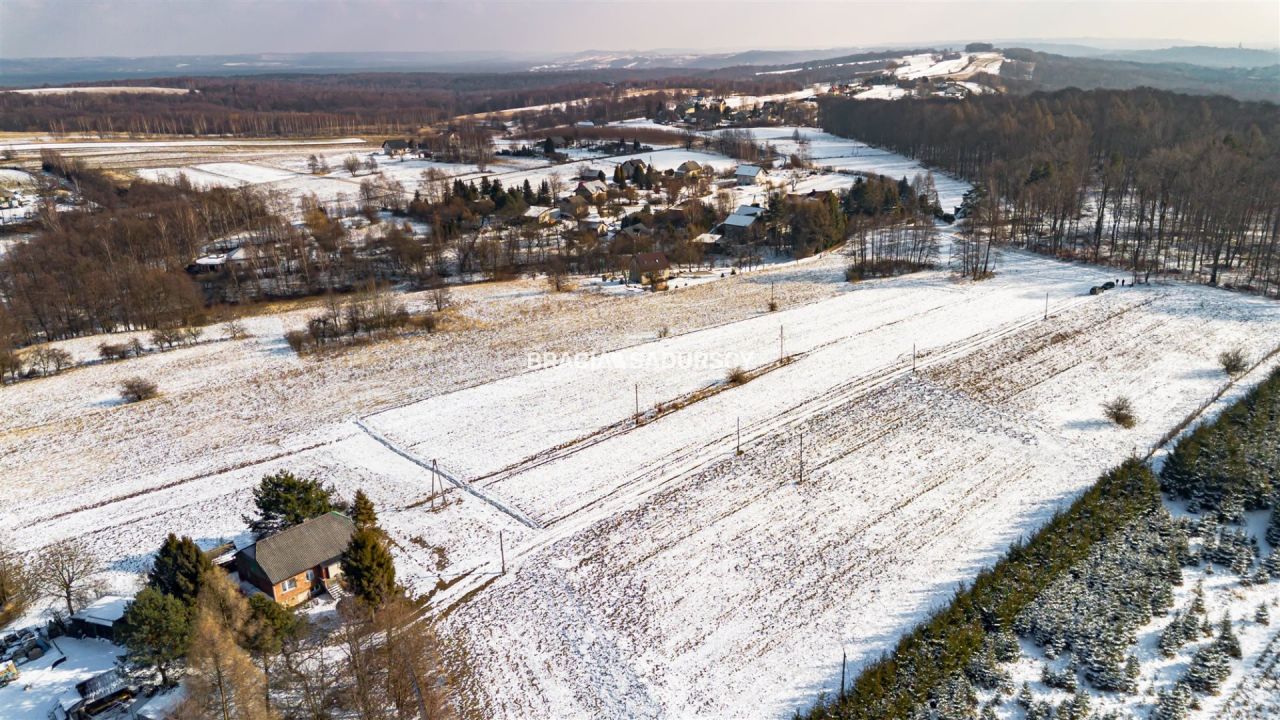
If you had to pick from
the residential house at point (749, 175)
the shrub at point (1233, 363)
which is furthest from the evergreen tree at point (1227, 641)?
the residential house at point (749, 175)

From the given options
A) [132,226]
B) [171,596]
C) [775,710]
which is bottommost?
[775,710]

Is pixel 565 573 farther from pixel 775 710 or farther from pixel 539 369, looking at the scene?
pixel 539 369

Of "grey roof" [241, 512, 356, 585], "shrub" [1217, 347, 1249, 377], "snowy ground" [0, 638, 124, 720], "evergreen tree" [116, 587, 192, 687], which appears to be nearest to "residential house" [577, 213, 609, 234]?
→ "shrub" [1217, 347, 1249, 377]

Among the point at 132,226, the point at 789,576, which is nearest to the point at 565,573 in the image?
the point at 789,576

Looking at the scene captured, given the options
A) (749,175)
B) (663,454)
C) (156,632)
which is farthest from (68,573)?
(749,175)

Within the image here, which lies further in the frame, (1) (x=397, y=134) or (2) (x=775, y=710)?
(1) (x=397, y=134)

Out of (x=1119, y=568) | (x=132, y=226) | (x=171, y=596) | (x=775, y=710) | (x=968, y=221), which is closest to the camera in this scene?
(x=775, y=710)

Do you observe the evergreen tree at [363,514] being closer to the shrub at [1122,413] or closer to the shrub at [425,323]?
the shrub at [425,323]
